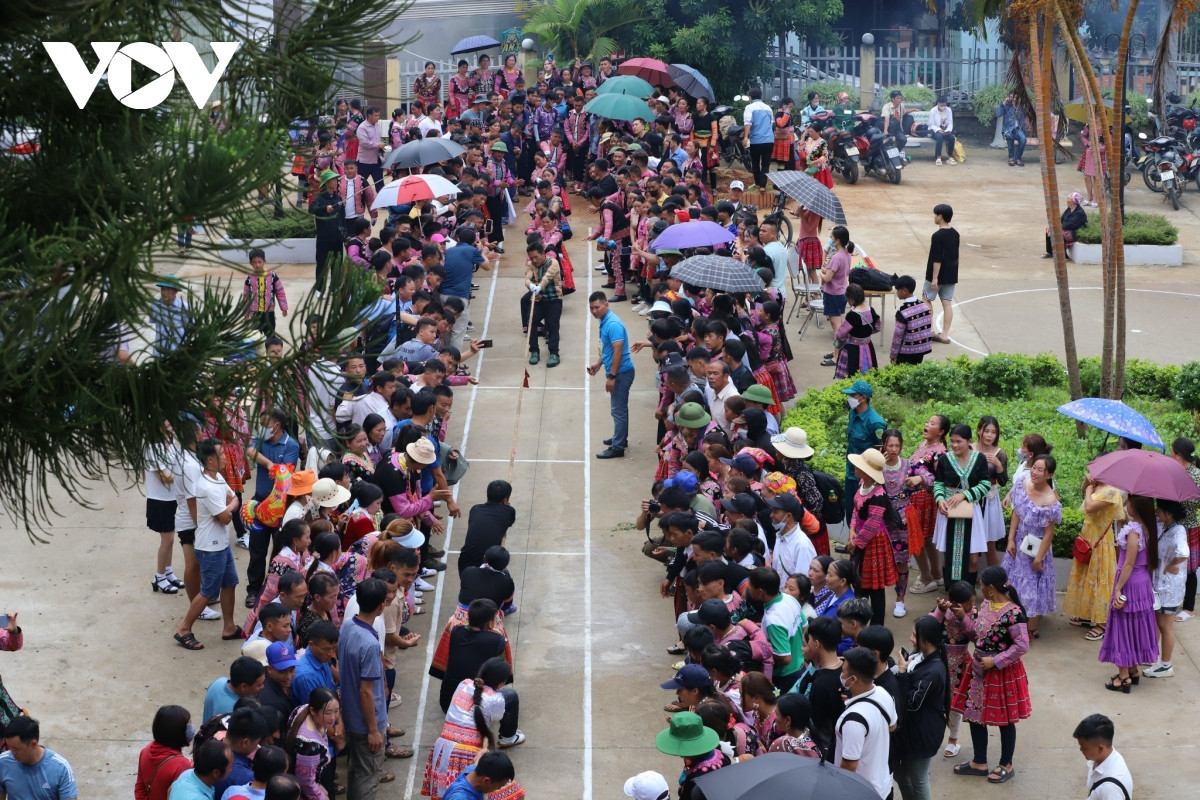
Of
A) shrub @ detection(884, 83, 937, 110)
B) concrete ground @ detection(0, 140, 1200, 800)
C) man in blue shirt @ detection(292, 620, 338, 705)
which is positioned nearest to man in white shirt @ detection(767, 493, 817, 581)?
concrete ground @ detection(0, 140, 1200, 800)

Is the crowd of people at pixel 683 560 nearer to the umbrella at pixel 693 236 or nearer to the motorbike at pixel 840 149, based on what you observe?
the umbrella at pixel 693 236

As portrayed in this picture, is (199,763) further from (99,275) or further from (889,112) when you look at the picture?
(889,112)

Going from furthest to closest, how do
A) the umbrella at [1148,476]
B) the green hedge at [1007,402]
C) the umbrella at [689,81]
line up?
1. the umbrella at [689,81]
2. the green hedge at [1007,402]
3. the umbrella at [1148,476]

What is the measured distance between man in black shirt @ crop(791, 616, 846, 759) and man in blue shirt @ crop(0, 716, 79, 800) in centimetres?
388

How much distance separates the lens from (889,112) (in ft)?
94.2

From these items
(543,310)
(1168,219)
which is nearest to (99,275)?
(543,310)

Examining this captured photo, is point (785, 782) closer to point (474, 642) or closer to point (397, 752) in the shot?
point (474, 642)

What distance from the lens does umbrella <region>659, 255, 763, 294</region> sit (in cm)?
1405

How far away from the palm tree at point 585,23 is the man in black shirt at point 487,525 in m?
19.8

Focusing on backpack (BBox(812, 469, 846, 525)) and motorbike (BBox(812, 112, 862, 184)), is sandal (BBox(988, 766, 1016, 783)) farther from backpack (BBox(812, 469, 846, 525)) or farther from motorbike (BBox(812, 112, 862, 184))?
motorbike (BBox(812, 112, 862, 184))

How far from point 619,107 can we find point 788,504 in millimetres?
13363

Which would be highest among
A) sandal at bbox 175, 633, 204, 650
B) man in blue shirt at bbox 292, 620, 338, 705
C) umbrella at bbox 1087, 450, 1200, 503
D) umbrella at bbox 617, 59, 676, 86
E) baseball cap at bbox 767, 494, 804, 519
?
umbrella at bbox 617, 59, 676, 86

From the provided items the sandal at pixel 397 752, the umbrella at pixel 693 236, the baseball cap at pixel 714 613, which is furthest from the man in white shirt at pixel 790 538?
the umbrella at pixel 693 236

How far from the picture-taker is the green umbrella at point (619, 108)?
2191 centimetres
